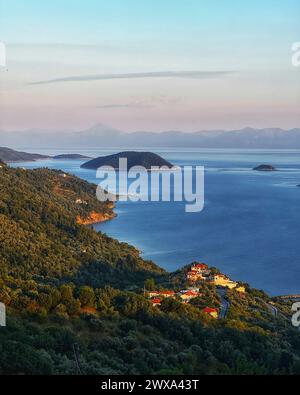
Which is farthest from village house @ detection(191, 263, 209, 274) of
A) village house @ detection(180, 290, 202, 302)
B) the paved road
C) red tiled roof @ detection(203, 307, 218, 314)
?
red tiled roof @ detection(203, 307, 218, 314)

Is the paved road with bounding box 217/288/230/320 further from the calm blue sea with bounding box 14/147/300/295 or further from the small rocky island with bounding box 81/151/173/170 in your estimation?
the small rocky island with bounding box 81/151/173/170

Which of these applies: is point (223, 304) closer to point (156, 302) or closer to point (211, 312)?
point (211, 312)

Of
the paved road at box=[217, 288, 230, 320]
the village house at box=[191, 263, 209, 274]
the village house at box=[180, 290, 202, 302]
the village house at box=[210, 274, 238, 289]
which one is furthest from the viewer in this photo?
the village house at box=[191, 263, 209, 274]

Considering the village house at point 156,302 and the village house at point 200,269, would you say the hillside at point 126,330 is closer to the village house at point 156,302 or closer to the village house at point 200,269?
the village house at point 156,302

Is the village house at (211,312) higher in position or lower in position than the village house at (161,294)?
lower

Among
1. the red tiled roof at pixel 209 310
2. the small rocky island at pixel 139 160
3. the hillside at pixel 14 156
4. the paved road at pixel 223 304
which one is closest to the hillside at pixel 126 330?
the paved road at pixel 223 304
